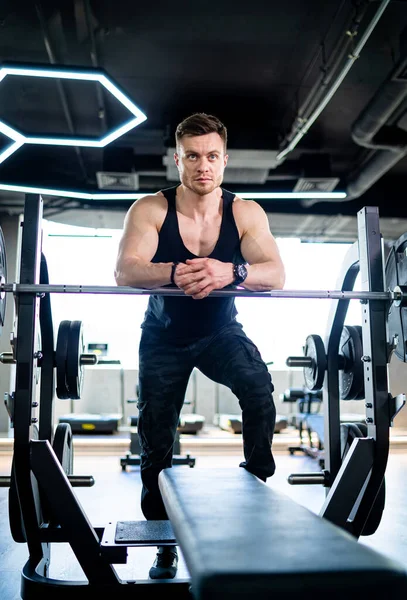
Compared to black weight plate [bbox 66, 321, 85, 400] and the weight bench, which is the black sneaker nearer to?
black weight plate [bbox 66, 321, 85, 400]

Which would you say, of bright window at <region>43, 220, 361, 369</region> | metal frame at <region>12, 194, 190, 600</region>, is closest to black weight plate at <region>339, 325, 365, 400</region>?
metal frame at <region>12, 194, 190, 600</region>

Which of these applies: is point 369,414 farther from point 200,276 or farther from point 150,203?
point 150,203

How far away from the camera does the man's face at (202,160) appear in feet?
6.82

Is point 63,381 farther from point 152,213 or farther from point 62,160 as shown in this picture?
point 62,160

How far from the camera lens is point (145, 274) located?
1894 millimetres

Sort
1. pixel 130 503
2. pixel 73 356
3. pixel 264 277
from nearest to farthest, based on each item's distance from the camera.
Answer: pixel 264 277
pixel 73 356
pixel 130 503

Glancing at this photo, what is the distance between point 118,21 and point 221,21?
2.73 feet

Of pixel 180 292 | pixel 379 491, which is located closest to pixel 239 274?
pixel 180 292

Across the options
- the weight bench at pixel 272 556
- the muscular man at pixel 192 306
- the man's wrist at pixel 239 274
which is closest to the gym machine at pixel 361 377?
the muscular man at pixel 192 306

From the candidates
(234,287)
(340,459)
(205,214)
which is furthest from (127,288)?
(340,459)

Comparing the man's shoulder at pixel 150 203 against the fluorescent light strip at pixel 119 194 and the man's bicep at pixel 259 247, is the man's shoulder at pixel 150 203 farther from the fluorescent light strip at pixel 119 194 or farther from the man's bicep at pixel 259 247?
the fluorescent light strip at pixel 119 194

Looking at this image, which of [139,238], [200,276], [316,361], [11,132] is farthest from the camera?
[11,132]

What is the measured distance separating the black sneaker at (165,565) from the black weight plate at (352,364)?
39.1 inches

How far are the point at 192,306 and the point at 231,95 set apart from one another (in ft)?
13.6
